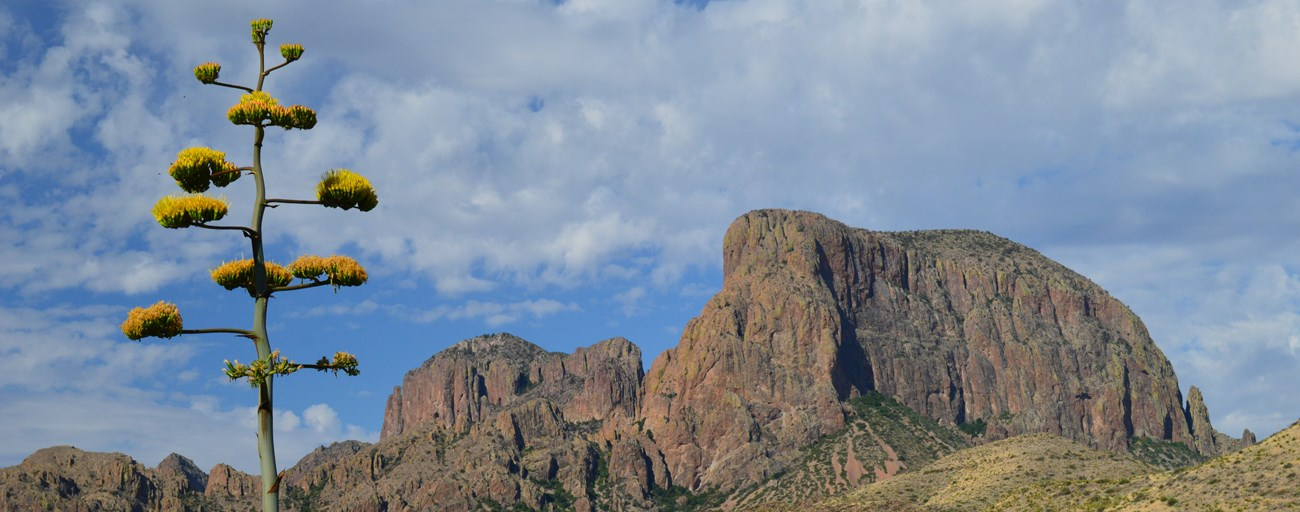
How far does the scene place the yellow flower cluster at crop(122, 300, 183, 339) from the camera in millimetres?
22094

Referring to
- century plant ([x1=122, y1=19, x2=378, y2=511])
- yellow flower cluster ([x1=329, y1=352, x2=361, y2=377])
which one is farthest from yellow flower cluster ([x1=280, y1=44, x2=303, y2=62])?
yellow flower cluster ([x1=329, y1=352, x2=361, y2=377])

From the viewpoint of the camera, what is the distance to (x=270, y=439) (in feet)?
74.1

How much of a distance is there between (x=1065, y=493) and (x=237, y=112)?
153 m

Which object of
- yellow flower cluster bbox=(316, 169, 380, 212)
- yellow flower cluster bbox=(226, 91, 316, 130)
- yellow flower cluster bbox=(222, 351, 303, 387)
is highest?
yellow flower cluster bbox=(226, 91, 316, 130)

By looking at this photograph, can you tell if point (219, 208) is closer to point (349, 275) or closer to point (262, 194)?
point (262, 194)

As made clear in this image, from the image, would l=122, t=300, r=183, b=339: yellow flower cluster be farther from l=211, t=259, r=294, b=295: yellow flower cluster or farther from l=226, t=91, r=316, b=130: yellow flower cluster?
l=226, t=91, r=316, b=130: yellow flower cluster

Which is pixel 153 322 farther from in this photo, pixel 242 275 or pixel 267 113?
pixel 267 113

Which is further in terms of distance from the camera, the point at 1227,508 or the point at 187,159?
the point at 1227,508

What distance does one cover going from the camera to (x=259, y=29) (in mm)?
24281

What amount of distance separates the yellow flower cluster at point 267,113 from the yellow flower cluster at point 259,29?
1.11 m

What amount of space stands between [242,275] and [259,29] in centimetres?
457

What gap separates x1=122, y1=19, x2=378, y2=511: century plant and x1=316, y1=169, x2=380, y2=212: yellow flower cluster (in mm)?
17

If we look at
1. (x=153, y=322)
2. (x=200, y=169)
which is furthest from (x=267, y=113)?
(x=153, y=322)

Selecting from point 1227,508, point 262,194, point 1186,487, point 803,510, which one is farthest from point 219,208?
point 803,510
